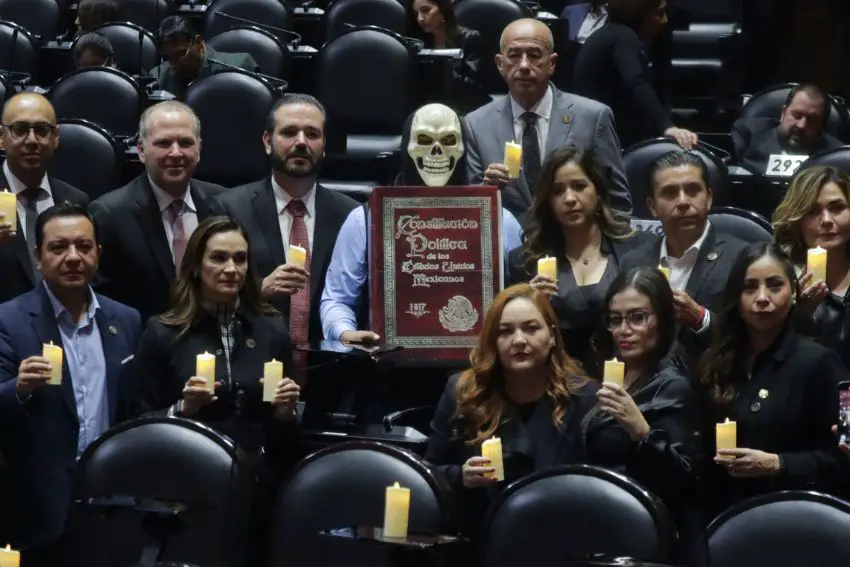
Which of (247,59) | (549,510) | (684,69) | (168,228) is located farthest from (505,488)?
(684,69)

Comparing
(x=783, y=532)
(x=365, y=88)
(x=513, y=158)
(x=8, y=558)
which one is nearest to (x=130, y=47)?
(x=365, y=88)

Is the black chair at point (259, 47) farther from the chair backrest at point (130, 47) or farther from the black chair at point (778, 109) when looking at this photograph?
the black chair at point (778, 109)

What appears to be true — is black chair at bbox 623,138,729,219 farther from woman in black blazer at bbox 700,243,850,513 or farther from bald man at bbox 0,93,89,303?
bald man at bbox 0,93,89,303

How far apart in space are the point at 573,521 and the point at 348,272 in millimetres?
1346

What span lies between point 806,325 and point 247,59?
10.2ft

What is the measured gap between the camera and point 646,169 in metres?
5.95

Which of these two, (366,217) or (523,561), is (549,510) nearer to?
(523,561)

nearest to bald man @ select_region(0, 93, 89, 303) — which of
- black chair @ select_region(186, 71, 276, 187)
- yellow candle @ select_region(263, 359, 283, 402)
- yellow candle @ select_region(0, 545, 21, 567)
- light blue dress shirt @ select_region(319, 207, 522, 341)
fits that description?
light blue dress shirt @ select_region(319, 207, 522, 341)

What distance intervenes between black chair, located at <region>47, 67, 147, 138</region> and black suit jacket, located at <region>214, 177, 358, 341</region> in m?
1.57

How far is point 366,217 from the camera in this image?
500cm

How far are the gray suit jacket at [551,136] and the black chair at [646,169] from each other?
36 centimetres

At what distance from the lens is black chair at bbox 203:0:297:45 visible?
7836mm

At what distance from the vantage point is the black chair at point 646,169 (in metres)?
5.91

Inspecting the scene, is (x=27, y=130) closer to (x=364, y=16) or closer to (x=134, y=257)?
(x=134, y=257)
